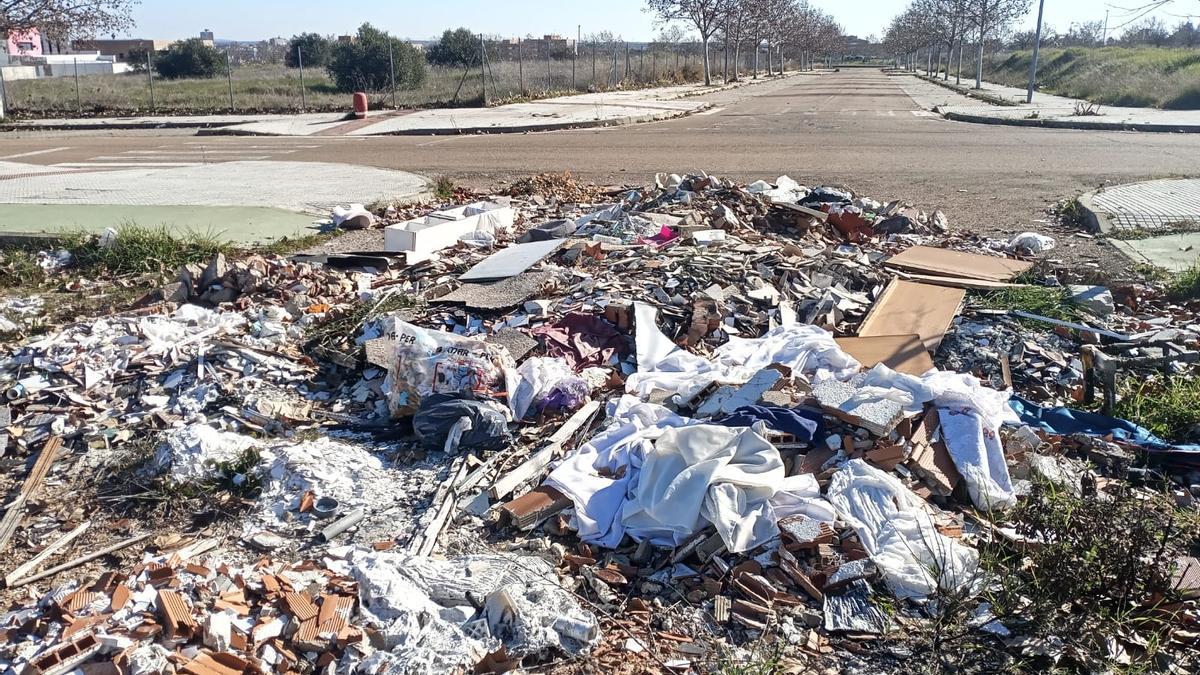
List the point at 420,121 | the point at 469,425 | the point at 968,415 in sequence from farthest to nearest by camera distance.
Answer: the point at 420,121 → the point at 469,425 → the point at 968,415

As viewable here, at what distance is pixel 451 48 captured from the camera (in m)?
51.2

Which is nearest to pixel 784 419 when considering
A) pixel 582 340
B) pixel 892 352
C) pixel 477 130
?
pixel 892 352

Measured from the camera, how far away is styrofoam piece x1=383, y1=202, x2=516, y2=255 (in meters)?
7.96

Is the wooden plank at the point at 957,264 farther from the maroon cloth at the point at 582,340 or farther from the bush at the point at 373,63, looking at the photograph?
the bush at the point at 373,63

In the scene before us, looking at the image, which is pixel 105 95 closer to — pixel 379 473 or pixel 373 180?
pixel 373 180

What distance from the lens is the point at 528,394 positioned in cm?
486

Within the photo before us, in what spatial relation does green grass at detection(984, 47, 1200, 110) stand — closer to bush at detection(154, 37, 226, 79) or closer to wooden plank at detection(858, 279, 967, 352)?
wooden plank at detection(858, 279, 967, 352)

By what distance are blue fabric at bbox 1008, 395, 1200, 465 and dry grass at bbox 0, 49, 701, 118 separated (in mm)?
25603

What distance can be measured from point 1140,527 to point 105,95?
3633cm

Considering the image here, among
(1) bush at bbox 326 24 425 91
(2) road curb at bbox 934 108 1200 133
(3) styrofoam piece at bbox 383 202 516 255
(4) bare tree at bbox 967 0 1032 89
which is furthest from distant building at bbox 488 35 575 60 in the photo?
(3) styrofoam piece at bbox 383 202 516 255

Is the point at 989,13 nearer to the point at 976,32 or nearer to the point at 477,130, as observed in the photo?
the point at 976,32

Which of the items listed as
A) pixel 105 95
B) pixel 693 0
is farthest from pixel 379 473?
pixel 693 0

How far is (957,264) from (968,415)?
11.8 ft

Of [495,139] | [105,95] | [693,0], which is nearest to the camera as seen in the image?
[495,139]
